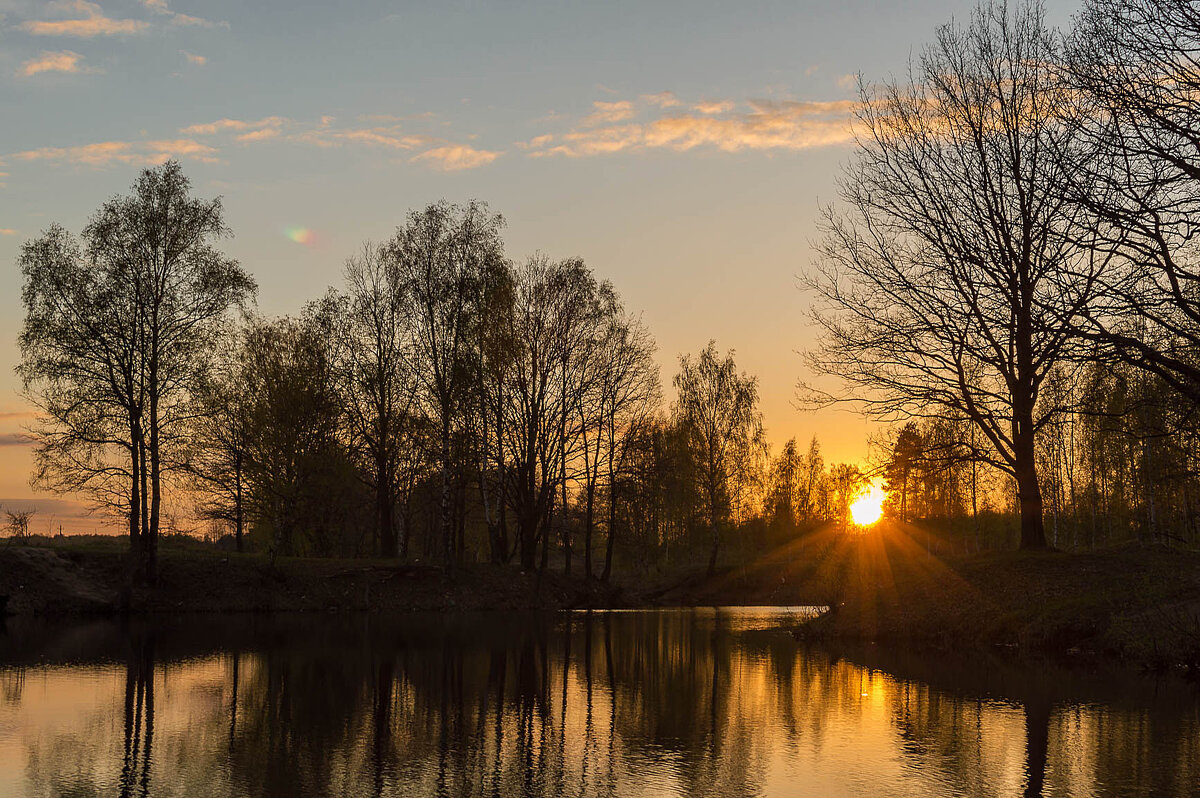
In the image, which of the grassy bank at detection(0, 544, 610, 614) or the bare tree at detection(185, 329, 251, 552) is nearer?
the grassy bank at detection(0, 544, 610, 614)

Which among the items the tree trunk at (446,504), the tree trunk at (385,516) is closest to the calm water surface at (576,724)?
the tree trunk at (446,504)

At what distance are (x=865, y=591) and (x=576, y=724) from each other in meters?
16.2

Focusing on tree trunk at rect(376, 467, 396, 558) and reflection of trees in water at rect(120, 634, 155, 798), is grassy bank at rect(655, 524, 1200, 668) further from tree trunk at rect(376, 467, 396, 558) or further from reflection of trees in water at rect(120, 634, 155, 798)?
tree trunk at rect(376, 467, 396, 558)

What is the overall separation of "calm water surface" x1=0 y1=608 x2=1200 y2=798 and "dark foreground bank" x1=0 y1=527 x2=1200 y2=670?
208 centimetres

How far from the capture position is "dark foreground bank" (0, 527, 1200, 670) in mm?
20531

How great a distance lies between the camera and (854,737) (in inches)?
467

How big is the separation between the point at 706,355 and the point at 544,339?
24208 mm

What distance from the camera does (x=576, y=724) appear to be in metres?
12.8

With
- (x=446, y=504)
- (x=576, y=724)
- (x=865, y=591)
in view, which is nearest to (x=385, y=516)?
(x=446, y=504)

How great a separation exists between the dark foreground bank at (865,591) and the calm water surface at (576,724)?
2.08m

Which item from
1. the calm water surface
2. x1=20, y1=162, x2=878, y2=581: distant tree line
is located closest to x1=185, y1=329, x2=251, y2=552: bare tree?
x1=20, y1=162, x2=878, y2=581: distant tree line

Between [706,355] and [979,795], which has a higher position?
[706,355]

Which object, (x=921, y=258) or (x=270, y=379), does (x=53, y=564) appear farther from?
(x=921, y=258)

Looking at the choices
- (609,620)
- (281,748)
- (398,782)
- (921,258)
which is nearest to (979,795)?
(398,782)
